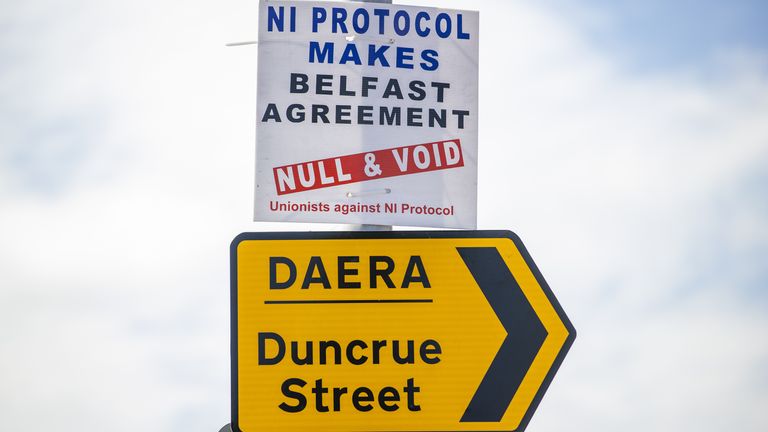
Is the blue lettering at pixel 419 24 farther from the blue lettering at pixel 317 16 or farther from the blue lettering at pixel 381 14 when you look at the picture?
the blue lettering at pixel 317 16

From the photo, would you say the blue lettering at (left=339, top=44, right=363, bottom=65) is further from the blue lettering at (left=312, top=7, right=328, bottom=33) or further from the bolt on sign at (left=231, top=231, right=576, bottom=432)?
the bolt on sign at (left=231, top=231, right=576, bottom=432)

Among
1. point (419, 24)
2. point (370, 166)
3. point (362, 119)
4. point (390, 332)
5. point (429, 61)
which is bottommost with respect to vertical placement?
point (390, 332)

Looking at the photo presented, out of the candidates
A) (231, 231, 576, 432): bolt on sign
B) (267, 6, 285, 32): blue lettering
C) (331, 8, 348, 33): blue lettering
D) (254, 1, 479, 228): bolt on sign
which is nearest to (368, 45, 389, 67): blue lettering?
(254, 1, 479, 228): bolt on sign

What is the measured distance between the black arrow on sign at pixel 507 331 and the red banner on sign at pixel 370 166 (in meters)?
0.30

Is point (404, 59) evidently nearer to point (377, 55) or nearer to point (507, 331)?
point (377, 55)

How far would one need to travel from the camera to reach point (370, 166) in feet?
10.3

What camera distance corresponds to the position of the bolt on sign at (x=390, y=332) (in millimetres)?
3006

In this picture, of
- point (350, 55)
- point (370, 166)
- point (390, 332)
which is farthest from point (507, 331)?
point (350, 55)

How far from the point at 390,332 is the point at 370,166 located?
532 mm

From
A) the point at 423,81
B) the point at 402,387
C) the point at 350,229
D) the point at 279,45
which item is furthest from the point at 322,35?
the point at 402,387

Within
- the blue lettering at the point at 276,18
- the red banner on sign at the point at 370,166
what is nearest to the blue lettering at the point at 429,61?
the red banner on sign at the point at 370,166

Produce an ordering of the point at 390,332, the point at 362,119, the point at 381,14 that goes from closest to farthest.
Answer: the point at 390,332 → the point at 362,119 → the point at 381,14

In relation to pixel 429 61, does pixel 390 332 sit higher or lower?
lower

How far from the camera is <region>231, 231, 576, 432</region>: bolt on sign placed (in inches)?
118
